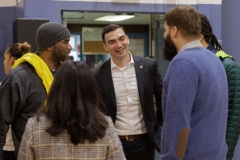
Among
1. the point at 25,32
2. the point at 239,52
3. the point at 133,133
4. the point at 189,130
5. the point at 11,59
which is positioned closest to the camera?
the point at 189,130

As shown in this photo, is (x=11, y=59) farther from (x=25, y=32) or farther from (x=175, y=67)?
(x=175, y=67)

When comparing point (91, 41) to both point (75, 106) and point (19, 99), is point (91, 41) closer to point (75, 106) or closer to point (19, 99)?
point (19, 99)

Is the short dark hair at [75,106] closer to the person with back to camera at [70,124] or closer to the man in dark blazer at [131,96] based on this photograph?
the person with back to camera at [70,124]

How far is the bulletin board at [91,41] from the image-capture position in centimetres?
1107

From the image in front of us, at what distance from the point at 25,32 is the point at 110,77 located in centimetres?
272

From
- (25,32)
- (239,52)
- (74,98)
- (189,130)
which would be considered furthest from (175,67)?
(239,52)

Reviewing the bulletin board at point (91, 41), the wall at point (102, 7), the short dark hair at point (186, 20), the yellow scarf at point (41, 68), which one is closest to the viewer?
the short dark hair at point (186, 20)

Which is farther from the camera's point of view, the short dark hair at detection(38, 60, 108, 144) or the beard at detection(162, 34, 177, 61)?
the beard at detection(162, 34, 177, 61)

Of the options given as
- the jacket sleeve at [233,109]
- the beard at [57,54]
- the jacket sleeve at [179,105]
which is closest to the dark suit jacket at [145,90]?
the beard at [57,54]

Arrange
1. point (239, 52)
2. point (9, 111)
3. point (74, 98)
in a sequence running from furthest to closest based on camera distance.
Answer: point (239, 52) → point (9, 111) → point (74, 98)

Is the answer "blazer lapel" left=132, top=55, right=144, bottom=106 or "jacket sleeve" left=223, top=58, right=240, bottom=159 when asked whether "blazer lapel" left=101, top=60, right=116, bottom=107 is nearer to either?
"blazer lapel" left=132, top=55, right=144, bottom=106

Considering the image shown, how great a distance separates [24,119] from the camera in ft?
10.6

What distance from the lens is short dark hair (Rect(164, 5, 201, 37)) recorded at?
2.65 meters

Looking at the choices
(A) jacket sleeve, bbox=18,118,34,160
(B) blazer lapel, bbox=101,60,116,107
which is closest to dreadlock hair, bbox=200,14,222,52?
(B) blazer lapel, bbox=101,60,116,107
